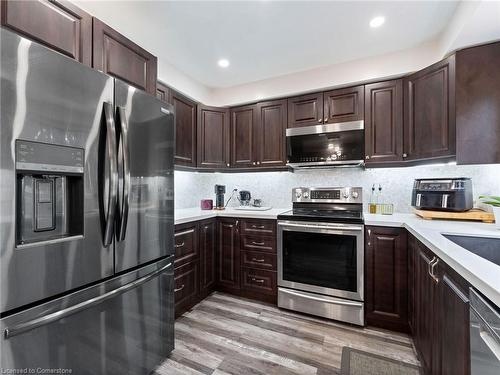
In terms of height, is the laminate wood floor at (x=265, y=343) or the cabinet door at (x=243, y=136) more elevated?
the cabinet door at (x=243, y=136)

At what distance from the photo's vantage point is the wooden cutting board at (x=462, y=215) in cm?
179

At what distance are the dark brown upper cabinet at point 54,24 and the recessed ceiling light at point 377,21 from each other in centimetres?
208

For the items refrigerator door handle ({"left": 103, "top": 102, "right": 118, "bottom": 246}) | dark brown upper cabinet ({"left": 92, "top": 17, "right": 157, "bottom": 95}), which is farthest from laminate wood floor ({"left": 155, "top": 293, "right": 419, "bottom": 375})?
dark brown upper cabinet ({"left": 92, "top": 17, "right": 157, "bottom": 95})

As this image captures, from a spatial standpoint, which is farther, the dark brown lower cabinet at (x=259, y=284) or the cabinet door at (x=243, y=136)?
the cabinet door at (x=243, y=136)

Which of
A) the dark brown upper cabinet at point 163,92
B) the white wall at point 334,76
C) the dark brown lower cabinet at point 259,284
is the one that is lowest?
the dark brown lower cabinet at point 259,284

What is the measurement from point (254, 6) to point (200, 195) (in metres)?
2.34

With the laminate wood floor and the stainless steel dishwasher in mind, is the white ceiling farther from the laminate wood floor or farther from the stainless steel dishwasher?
the laminate wood floor

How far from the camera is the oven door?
2105 mm

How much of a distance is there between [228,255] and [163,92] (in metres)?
1.93

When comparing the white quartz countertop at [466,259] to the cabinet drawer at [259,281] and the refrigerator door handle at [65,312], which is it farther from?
the refrigerator door handle at [65,312]

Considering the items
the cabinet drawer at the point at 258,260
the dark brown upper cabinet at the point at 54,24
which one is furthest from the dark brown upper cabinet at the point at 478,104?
the dark brown upper cabinet at the point at 54,24

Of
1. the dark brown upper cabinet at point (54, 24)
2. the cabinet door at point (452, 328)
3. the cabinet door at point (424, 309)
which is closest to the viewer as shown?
the cabinet door at point (452, 328)

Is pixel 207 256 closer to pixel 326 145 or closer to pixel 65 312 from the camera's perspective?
pixel 65 312

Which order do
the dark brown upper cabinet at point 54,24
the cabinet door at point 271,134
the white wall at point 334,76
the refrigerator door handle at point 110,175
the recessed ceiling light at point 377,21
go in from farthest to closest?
the cabinet door at point 271,134, the white wall at point 334,76, the recessed ceiling light at point 377,21, the refrigerator door handle at point 110,175, the dark brown upper cabinet at point 54,24
